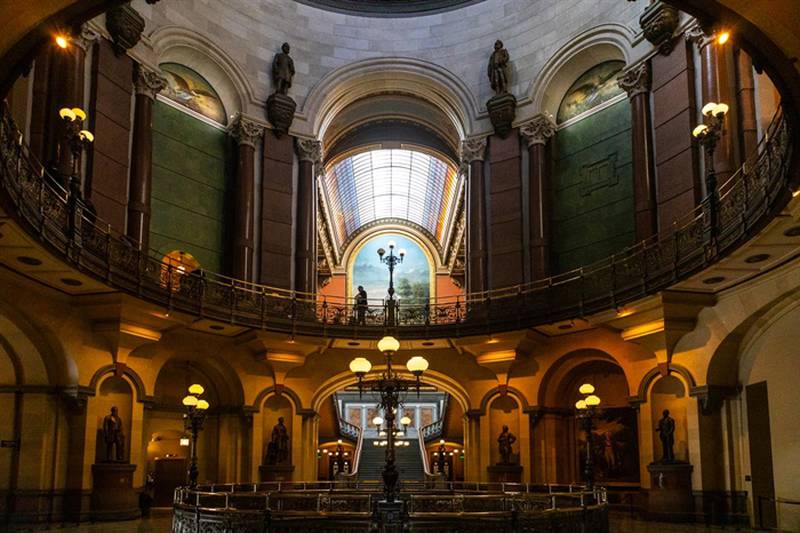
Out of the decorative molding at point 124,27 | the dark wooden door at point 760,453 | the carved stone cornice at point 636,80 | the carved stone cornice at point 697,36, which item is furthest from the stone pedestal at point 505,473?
the decorative molding at point 124,27

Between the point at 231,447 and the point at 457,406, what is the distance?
52.7 feet

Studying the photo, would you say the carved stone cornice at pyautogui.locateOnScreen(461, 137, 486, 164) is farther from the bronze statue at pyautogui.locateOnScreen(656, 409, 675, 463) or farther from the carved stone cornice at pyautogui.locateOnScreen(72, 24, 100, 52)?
the carved stone cornice at pyautogui.locateOnScreen(72, 24, 100, 52)

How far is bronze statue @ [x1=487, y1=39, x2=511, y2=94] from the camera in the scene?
24.5 m

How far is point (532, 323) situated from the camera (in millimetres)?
20484

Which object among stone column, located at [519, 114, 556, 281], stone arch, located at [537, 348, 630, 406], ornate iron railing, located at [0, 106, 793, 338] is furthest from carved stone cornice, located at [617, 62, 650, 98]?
stone arch, located at [537, 348, 630, 406]

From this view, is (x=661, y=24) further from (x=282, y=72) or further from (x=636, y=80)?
(x=282, y=72)

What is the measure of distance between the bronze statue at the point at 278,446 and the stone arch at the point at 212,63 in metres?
9.26

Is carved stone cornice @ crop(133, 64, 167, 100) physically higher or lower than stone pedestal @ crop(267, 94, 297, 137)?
lower

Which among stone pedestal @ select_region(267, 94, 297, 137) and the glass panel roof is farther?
the glass panel roof

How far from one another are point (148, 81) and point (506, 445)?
13422mm

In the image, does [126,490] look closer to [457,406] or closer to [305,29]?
[305,29]

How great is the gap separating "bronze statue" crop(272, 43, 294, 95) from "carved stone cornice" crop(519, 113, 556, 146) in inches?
289

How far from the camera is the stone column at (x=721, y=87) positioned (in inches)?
663

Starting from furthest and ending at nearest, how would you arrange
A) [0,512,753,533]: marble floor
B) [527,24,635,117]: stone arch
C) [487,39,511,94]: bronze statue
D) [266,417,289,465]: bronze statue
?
[487,39,511,94]: bronze statue → [527,24,635,117]: stone arch → [266,417,289,465]: bronze statue → [0,512,753,533]: marble floor
